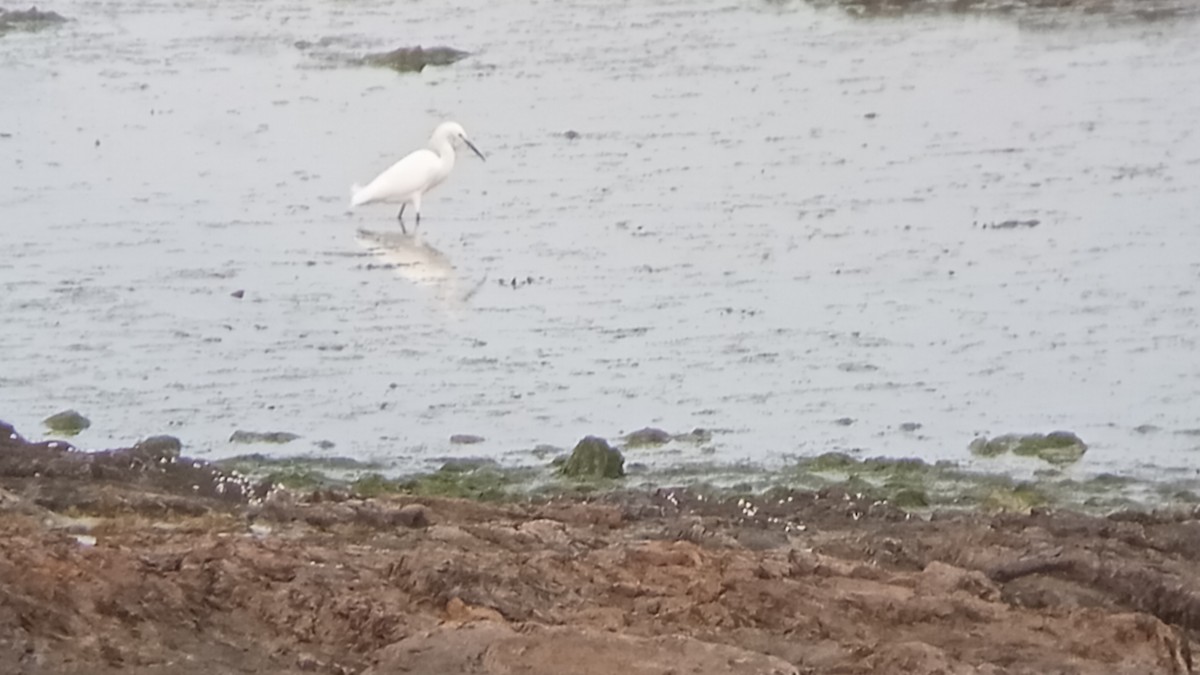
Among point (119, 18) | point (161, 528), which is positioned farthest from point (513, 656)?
point (119, 18)

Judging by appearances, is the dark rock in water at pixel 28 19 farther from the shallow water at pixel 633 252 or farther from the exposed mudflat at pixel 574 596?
the exposed mudflat at pixel 574 596

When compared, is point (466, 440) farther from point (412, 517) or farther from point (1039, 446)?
point (1039, 446)

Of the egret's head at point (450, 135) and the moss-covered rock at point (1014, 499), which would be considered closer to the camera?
the moss-covered rock at point (1014, 499)

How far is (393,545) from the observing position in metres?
6.70

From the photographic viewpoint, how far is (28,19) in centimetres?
2650

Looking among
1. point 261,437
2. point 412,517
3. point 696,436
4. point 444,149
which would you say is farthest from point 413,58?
point 412,517

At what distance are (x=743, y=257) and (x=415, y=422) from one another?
3.48 metres

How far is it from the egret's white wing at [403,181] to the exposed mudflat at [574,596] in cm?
744

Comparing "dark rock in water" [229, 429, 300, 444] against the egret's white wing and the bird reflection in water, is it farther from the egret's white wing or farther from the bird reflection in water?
the egret's white wing

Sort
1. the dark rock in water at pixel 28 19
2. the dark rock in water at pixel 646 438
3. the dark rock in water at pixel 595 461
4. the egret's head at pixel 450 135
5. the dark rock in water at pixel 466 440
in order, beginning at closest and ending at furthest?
the dark rock in water at pixel 595 461, the dark rock in water at pixel 646 438, the dark rock in water at pixel 466 440, the egret's head at pixel 450 135, the dark rock in water at pixel 28 19

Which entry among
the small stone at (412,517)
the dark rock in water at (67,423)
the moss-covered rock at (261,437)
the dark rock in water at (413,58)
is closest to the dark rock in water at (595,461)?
the small stone at (412,517)

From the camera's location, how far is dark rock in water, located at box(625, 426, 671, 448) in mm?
9227

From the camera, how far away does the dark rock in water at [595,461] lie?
855 cm

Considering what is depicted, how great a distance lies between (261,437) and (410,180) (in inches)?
219
